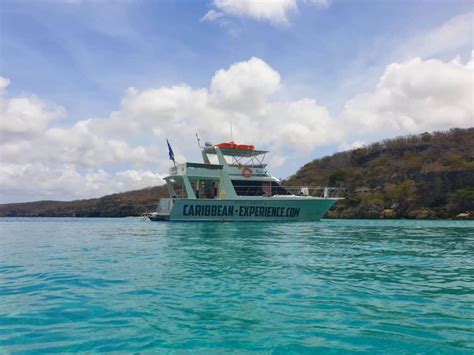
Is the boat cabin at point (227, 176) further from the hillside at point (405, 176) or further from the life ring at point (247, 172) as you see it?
the hillside at point (405, 176)

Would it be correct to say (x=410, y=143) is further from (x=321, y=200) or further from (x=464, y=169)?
(x=321, y=200)

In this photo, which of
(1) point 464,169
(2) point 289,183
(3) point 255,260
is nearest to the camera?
(3) point 255,260

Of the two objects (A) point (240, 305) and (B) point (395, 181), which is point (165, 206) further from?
(B) point (395, 181)

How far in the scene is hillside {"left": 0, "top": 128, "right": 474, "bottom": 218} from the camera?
1462 inches

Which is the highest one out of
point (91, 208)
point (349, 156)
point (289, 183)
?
point (349, 156)

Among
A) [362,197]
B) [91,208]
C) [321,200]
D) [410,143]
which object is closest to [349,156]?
[410,143]

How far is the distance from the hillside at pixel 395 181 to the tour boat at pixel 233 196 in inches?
642

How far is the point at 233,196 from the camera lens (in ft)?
80.8

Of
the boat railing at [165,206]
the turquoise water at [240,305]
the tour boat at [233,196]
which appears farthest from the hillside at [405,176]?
the turquoise water at [240,305]

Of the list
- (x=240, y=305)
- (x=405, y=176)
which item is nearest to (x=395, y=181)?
(x=405, y=176)

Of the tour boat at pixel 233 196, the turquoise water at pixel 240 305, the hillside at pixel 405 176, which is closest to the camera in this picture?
the turquoise water at pixel 240 305

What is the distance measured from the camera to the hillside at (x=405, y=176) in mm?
36844

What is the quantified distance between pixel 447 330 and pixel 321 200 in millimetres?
22074

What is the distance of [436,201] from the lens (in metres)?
37.6
